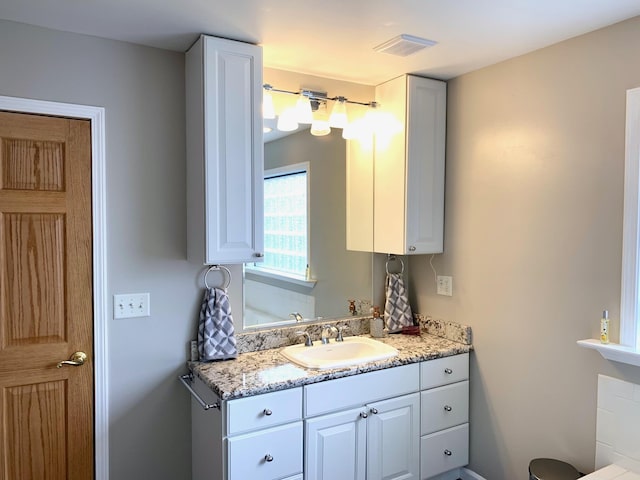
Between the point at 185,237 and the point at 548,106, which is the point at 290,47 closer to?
the point at 185,237

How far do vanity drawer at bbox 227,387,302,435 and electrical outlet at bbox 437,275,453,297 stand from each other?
3.78 feet

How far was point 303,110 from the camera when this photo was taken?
253 cm

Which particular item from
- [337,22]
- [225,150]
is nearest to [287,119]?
[225,150]

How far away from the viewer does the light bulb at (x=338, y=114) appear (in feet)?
8.77

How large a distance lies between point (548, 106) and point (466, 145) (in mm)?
502

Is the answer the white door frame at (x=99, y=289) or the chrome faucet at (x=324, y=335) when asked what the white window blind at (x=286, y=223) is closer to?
the chrome faucet at (x=324, y=335)

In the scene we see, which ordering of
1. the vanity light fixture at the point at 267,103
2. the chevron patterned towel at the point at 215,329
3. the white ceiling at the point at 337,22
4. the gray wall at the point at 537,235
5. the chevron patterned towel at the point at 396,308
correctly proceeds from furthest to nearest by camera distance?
1. the chevron patterned towel at the point at 396,308
2. the vanity light fixture at the point at 267,103
3. the chevron patterned towel at the point at 215,329
4. the gray wall at the point at 537,235
5. the white ceiling at the point at 337,22

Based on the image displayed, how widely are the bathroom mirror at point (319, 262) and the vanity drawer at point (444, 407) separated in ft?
2.15

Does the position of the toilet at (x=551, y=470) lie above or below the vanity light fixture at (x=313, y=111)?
below

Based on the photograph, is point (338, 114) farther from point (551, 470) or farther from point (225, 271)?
point (551, 470)

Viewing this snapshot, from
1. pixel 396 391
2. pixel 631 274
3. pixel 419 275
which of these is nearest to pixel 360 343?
pixel 396 391

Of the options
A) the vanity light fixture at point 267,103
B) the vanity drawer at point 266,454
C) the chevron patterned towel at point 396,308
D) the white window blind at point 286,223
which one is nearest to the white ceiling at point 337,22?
the vanity light fixture at point 267,103

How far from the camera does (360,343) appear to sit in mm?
2668

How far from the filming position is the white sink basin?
7.72ft
